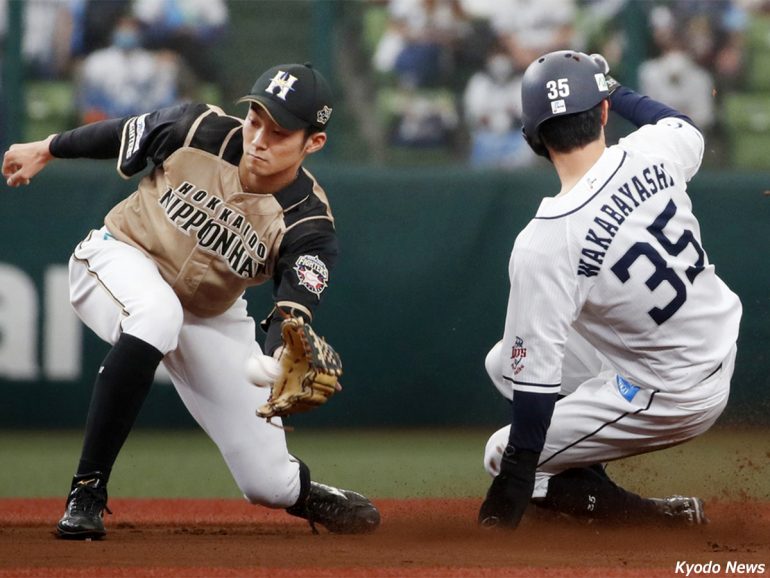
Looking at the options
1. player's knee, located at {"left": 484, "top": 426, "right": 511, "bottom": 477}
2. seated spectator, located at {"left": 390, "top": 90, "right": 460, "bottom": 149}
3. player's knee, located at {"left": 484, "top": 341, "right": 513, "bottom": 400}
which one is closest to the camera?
player's knee, located at {"left": 484, "top": 426, "right": 511, "bottom": 477}

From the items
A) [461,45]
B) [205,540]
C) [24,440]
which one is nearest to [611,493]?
[205,540]

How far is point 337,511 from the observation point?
4.25 metres

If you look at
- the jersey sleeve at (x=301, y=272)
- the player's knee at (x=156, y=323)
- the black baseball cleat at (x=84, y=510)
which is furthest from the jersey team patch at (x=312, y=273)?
the black baseball cleat at (x=84, y=510)

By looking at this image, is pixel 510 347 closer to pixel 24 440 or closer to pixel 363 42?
pixel 24 440

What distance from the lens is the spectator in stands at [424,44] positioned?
25.4 feet

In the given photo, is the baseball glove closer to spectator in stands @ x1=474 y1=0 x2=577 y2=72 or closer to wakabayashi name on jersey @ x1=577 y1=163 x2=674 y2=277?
wakabayashi name on jersey @ x1=577 y1=163 x2=674 y2=277

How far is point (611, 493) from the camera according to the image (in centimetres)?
416

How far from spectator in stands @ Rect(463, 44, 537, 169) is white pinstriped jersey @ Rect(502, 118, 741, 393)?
3747mm

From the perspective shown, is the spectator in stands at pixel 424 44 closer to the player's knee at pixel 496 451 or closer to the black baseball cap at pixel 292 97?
the black baseball cap at pixel 292 97

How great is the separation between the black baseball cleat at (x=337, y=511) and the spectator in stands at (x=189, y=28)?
425cm

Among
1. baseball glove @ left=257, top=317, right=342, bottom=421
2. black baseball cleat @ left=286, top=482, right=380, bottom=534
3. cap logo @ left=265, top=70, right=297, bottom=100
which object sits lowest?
black baseball cleat @ left=286, top=482, right=380, bottom=534

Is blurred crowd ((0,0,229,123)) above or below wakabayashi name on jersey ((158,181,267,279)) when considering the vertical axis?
above

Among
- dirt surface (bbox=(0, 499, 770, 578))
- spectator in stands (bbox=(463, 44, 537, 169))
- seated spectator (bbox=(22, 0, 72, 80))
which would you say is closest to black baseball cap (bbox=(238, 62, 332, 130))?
dirt surface (bbox=(0, 499, 770, 578))

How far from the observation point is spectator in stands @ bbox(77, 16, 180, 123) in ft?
25.5
